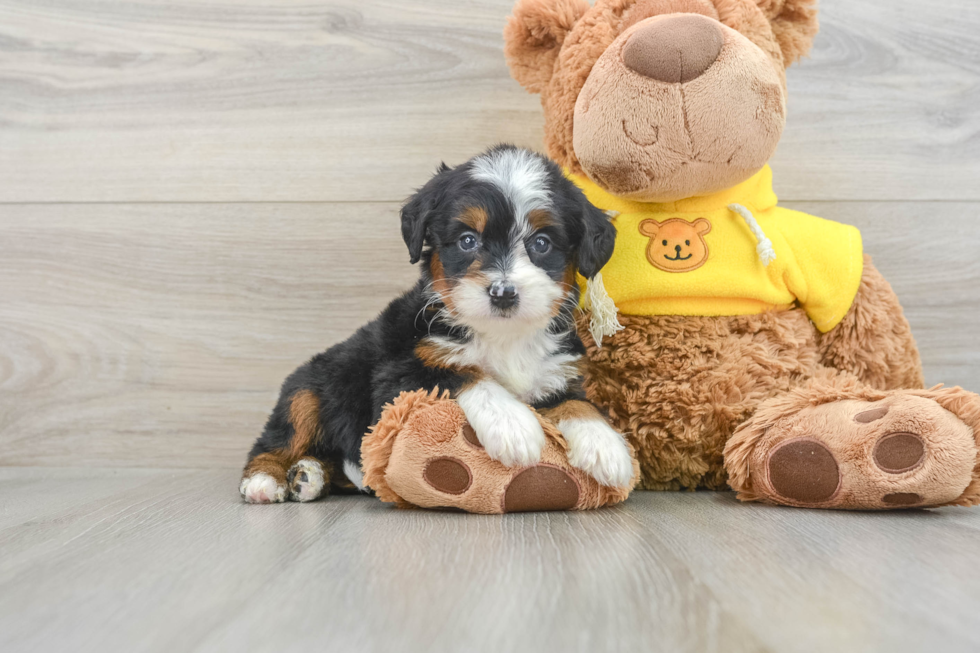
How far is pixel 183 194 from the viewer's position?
2514 millimetres

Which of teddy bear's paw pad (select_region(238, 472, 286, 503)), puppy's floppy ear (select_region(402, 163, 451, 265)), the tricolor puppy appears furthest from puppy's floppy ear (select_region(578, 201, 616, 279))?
teddy bear's paw pad (select_region(238, 472, 286, 503))

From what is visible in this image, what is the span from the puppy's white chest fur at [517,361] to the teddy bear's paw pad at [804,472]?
515 millimetres

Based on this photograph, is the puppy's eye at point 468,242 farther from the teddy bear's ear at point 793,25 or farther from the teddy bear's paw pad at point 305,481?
the teddy bear's ear at point 793,25

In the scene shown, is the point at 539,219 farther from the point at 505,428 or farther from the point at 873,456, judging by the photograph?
Answer: the point at 873,456

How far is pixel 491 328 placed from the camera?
5.43 feet

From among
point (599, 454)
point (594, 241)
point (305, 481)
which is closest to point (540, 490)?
point (599, 454)

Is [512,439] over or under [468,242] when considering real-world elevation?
under

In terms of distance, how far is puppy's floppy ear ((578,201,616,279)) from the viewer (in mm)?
1680

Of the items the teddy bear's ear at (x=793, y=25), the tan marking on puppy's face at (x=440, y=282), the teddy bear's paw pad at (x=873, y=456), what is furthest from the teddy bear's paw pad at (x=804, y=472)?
the teddy bear's ear at (x=793, y=25)

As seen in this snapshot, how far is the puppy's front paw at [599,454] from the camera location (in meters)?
1.55

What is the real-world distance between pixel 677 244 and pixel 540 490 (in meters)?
0.74

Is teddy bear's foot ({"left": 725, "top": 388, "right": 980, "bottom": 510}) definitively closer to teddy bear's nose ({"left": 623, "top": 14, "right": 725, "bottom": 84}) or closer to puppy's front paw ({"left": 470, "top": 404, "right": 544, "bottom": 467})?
puppy's front paw ({"left": 470, "top": 404, "right": 544, "bottom": 467})

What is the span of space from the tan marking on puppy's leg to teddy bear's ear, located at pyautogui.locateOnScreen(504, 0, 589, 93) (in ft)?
3.55

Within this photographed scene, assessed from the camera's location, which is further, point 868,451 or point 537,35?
point 537,35
